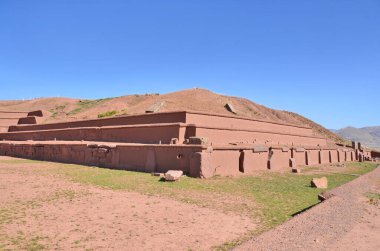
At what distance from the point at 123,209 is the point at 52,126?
24.9m

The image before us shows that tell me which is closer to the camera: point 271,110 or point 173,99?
point 173,99

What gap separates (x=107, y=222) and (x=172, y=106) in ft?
76.7

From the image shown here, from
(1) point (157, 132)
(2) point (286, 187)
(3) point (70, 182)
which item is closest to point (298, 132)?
(1) point (157, 132)

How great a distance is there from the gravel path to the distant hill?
22.3 metres

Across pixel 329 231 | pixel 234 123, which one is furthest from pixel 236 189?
→ pixel 234 123

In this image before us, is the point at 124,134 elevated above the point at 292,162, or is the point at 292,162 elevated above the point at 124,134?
the point at 124,134

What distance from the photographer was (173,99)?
32812 millimetres

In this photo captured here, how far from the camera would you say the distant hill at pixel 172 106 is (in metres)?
31.4

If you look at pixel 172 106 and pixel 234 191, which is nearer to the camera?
pixel 234 191

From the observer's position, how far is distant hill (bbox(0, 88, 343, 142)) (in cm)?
3139

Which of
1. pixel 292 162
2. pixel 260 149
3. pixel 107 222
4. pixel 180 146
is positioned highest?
pixel 180 146

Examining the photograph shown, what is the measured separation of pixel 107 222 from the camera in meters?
6.66

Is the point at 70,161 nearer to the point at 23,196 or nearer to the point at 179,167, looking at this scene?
the point at 179,167

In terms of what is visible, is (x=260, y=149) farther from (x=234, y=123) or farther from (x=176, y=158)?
(x=234, y=123)
